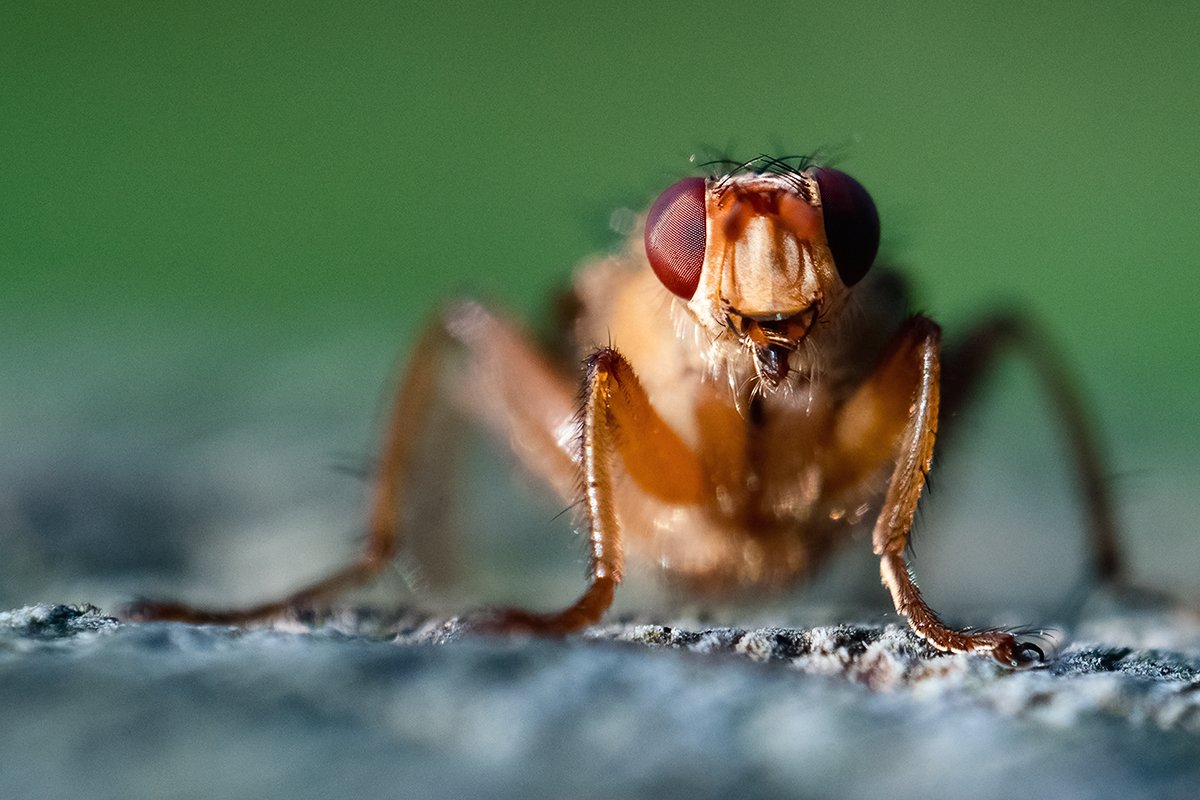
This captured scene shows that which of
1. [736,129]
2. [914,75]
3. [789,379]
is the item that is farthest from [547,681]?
[914,75]

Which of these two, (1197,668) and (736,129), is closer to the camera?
(1197,668)

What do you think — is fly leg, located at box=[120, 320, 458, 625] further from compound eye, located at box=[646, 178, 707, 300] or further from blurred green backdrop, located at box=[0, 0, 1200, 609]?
blurred green backdrop, located at box=[0, 0, 1200, 609]

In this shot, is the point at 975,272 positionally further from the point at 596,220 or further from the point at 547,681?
the point at 547,681

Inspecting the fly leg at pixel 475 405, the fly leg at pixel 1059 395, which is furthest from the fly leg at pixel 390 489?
the fly leg at pixel 1059 395

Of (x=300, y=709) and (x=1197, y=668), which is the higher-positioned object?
(x=300, y=709)

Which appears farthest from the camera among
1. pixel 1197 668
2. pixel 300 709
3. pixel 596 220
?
pixel 596 220

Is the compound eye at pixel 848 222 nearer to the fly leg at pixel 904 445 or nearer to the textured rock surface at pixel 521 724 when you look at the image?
the fly leg at pixel 904 445

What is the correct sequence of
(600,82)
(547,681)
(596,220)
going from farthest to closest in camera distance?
(600,82) < (596,220) < (547,681)

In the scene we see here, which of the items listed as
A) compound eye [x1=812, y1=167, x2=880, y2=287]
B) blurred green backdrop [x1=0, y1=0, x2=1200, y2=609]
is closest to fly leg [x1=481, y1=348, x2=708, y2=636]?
compound eye [x1=812, y1=167, x2=880, y2=287]
